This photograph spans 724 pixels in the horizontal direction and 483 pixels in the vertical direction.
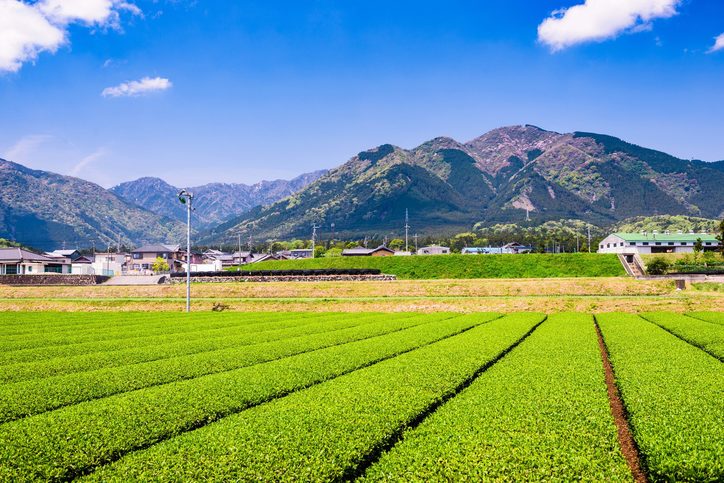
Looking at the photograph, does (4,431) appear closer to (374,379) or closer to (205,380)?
(205,380)

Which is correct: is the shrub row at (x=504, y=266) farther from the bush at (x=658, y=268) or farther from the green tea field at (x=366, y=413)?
the green tea field at (x=366, y=413)

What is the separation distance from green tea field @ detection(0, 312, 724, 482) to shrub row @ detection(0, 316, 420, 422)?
8cm

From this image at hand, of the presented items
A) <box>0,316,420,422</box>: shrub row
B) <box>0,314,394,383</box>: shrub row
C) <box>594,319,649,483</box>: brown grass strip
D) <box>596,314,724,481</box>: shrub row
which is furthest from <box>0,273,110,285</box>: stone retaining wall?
<box>594,319,649,483</box>: brown grass strip

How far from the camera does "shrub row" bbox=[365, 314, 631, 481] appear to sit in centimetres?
823

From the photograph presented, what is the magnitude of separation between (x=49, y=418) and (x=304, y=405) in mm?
5501

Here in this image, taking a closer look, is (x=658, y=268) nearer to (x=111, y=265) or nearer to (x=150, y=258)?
(x=150, y=258)

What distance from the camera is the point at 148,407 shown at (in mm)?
11758

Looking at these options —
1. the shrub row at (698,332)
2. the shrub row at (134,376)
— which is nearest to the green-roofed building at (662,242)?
the shrub row at (698,332)

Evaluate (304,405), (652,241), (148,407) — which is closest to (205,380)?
(148,407)

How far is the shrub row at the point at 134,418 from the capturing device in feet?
28.8

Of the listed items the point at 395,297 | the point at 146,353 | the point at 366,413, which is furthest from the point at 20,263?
the point at 366,413

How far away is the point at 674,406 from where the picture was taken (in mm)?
11547

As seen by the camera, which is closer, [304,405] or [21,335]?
[304,405]

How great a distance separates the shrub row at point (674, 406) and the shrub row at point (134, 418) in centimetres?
625
